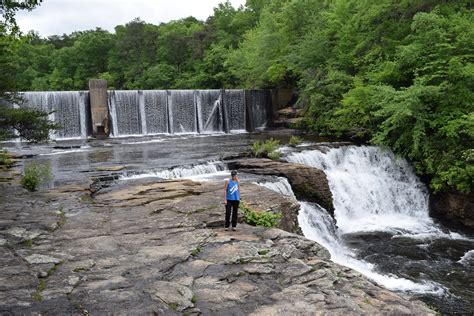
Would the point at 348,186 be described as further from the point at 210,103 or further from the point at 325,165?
the point at 210,103

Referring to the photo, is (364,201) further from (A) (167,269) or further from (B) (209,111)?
(B) (209,111)

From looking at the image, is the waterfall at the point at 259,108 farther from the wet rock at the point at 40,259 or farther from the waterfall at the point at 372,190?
the wet rock at the point at 40,259

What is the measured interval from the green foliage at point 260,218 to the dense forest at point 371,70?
610cm

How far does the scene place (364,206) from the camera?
15484 mm

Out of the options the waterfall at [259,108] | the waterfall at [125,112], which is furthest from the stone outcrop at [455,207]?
the waterfall at [125,112]

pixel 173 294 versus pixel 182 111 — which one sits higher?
pixel 182 111

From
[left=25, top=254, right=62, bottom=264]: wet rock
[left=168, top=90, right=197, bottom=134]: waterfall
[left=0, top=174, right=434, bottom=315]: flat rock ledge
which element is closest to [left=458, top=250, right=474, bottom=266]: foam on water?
[left=0, top=174, right=434, bottom=315]: flat rock ledge

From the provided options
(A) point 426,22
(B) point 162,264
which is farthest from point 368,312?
(A) point 426,22

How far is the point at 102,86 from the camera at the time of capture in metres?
27.2

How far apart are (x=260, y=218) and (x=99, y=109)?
21.3 metres

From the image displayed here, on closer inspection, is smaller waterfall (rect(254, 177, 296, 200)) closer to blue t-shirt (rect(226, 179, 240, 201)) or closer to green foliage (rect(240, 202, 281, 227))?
green foliage (rect(240, 202, 281, 227))

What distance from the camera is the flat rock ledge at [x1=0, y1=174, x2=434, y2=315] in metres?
4.89

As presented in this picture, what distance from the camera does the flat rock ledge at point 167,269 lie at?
4.89m

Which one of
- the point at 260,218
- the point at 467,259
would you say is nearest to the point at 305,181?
the point at 467,259
